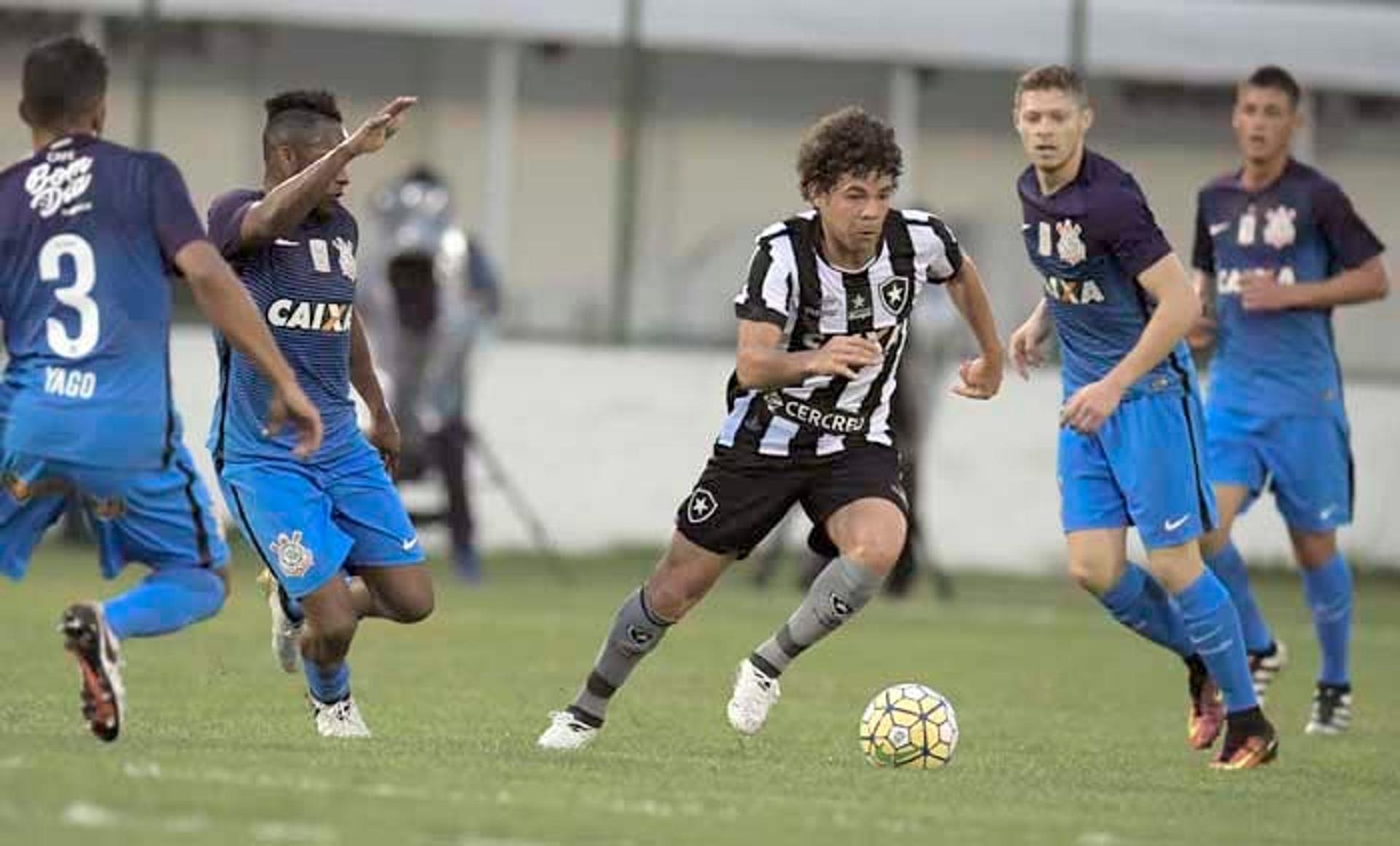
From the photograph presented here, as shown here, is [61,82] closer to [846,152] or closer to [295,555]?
[295,555]

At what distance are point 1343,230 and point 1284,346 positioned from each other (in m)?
0.58

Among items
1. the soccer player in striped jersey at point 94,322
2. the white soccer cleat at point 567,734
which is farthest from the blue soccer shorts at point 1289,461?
the soccer player in striped jersey at point 94,322

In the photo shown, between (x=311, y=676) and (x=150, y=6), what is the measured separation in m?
12.6

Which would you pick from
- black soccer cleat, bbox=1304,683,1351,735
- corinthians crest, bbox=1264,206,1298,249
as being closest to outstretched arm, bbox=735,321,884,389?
corinthians crest, bbox=1264,206,1298,249

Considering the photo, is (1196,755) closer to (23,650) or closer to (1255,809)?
(1255,809)

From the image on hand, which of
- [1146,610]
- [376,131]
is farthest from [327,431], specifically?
[1146,610]

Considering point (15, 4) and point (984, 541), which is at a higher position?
point (15, 4)

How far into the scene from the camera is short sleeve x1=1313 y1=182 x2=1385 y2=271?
43.1 ft

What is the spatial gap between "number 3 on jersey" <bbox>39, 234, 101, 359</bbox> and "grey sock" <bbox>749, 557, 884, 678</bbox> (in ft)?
8.73

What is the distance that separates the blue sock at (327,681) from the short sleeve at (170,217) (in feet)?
6.54

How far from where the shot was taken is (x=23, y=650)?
46.9 ft

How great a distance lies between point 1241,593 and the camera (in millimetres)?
13008

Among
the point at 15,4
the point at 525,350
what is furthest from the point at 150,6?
the point at 525,350

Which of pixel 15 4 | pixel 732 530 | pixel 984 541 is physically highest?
pixel 15 4
